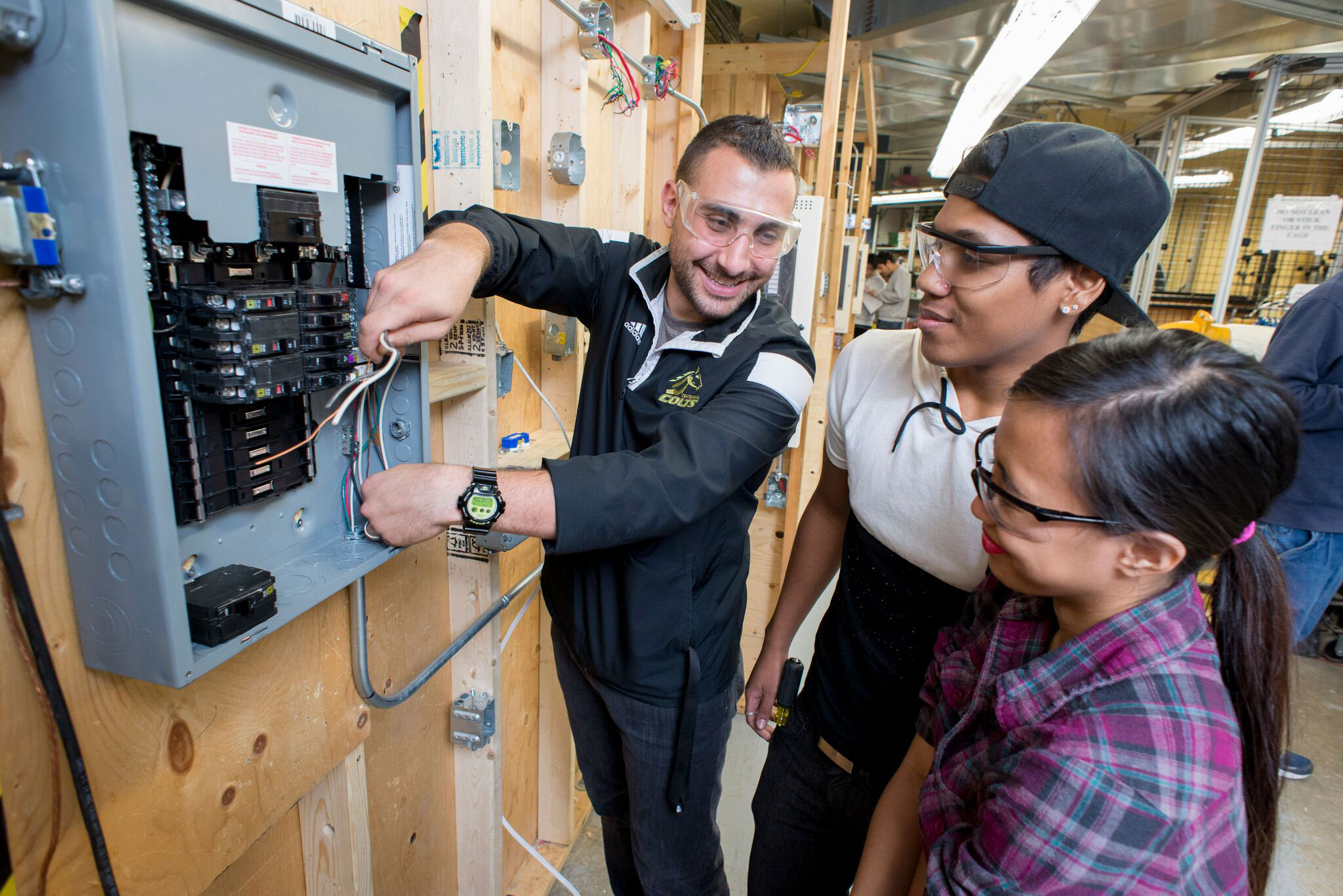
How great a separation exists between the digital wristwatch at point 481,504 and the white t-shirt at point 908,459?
541mm

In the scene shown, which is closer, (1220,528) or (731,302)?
(1220,528)

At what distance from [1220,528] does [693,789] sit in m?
0.96

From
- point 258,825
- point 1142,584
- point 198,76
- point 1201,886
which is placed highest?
point 198,76

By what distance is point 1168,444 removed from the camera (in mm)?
571

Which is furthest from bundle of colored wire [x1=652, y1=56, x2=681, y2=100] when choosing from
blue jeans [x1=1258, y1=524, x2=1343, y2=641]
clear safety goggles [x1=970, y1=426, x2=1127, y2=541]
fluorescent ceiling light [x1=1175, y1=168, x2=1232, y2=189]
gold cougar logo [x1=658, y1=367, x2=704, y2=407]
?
fluorescent ceiling light [x1=1175, y1=168, x2=1232, y2=189]

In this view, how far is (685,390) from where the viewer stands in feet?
3.63

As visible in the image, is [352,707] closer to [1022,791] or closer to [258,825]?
[258,825]

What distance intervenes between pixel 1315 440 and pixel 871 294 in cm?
638

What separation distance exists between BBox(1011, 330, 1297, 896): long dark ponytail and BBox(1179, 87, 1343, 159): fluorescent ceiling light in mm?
3891

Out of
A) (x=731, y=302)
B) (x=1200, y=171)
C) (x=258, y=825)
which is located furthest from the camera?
→ (x=1200, y=171)

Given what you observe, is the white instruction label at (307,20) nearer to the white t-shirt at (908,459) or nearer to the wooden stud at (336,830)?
the white t-shirt at (908,459)

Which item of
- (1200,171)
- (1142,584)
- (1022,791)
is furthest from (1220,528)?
(1200,171)

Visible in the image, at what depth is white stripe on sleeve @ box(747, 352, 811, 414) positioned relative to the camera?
1036mm

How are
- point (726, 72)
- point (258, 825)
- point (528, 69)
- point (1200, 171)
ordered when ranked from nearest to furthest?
point (258, 825) → point (528, 69) → point (726, 72) → point (1200, 171)
